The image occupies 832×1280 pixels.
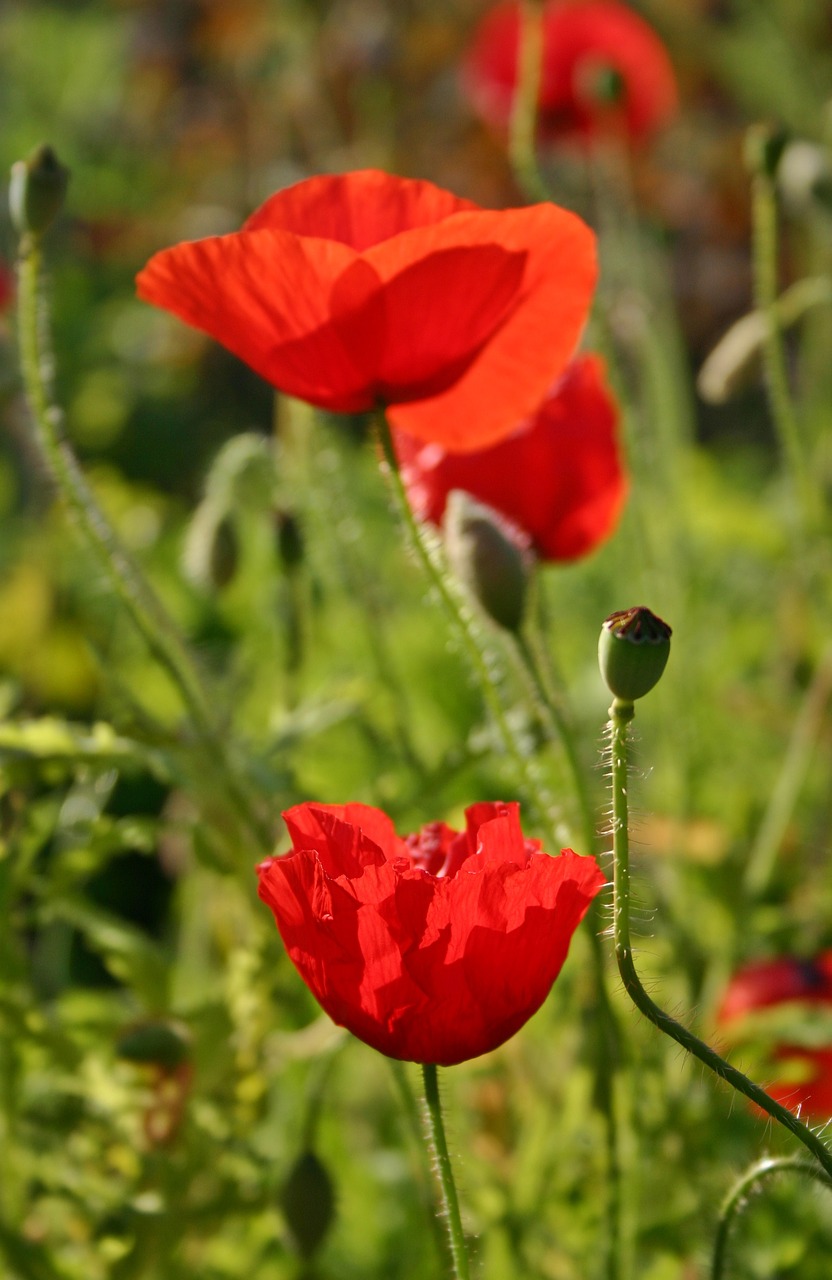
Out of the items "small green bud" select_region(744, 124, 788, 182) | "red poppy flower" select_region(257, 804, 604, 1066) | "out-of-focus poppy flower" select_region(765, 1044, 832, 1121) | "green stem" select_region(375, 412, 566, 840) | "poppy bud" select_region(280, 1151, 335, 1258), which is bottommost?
"poppy bud" select_region(280, 1151, 335, 1258)

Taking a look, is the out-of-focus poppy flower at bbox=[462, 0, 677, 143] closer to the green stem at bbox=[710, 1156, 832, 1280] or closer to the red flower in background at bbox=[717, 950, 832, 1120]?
the red flower in background at bbox=[717, 950, 832, 1120]

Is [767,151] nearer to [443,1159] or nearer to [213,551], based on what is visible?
[213,551]

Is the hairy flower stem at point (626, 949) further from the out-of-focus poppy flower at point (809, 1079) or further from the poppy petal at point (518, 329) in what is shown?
the out-of-focus poppy flower at point (809, 1079)

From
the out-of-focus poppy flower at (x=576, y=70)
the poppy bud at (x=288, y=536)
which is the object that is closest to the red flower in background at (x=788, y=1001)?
the poppy bud at (x=288, y=536)

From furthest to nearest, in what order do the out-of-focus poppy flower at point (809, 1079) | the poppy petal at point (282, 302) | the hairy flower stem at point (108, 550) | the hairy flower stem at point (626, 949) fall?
the out-of-focus poppy flower at point (809, 1079)
the hairy flower stem at point (108, 550)
the poppy petal at point (282, 302)
the hairy flower stem at point (626, 949)

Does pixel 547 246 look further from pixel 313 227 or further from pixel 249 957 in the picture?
pixel 249 957

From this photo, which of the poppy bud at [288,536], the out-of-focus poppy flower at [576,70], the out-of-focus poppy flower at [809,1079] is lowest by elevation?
the out-of-focus poppy flower at [809,1079]

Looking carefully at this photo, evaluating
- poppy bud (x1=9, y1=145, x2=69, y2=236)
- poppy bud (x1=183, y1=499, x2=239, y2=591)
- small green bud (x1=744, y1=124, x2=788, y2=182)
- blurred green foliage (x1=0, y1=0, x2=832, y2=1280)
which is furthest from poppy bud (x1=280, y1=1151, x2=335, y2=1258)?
small green bud (x1=744, y1=124, x2=788, y2=182)

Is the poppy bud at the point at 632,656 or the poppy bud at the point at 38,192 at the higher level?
the poppy bud at the point at 38,192
